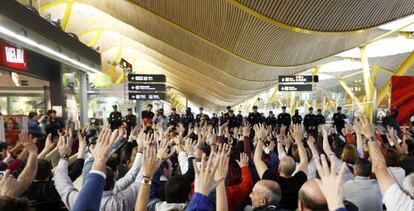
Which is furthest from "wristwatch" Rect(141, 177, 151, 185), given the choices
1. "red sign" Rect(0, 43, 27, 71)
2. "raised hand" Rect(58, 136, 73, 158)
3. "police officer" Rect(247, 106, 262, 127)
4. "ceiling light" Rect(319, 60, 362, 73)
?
"ceiling light" Rect(319, 60, 362, 73)

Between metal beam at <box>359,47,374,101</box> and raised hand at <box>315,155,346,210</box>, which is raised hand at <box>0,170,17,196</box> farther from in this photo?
metal beam at <box>359,47,374,101</box>

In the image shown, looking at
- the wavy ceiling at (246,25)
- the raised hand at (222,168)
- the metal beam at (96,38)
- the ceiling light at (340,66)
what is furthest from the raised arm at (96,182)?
the ceiling light at (340,66)

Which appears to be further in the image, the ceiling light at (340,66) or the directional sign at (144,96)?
the ceiling light at (340,66)

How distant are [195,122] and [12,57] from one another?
8.64m

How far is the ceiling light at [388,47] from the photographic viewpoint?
23.9 metres

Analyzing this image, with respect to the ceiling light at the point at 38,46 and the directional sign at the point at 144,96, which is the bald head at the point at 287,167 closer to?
the ceiling light at the point at 38,46

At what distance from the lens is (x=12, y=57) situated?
30.1 feet

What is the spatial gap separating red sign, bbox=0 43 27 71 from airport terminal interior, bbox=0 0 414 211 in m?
0.05

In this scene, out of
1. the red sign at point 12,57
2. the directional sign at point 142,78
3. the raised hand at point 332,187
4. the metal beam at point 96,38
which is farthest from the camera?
the metal beam at point 96,38

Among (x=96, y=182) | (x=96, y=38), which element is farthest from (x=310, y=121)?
(x=96, y=182)

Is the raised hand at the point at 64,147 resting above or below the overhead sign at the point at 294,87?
below

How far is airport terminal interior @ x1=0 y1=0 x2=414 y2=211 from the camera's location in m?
2.63

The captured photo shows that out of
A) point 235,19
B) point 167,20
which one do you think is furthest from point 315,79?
point 167,20

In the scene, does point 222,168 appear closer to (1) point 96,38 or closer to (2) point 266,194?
(2) point 266,194
